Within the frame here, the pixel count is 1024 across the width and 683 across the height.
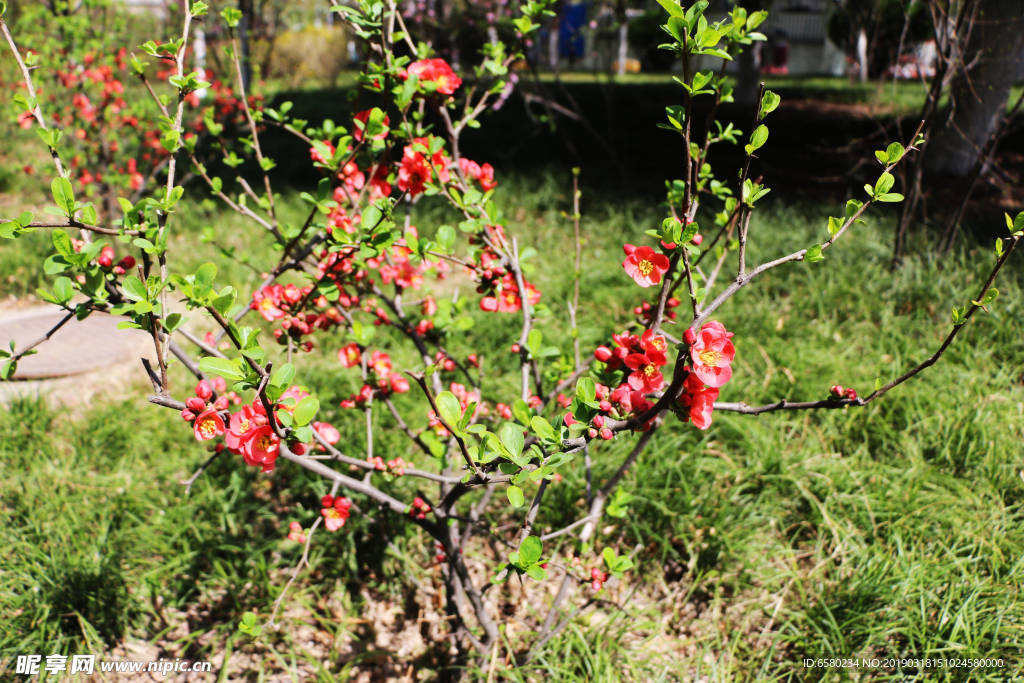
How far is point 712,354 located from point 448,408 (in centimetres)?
45

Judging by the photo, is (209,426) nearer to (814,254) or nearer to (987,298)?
(814,254)

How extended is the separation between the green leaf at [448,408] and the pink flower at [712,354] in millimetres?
400

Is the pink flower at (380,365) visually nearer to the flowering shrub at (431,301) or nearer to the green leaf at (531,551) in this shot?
the flowering shrub at (431,301)

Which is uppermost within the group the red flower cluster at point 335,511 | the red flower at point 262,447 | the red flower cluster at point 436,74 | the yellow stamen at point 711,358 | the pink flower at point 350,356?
the red flower cluster at point 436,74

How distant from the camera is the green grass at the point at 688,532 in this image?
169 cm

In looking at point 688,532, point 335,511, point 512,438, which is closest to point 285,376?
point 512,438

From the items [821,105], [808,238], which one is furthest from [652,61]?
[808,238]

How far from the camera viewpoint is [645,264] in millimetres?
1151

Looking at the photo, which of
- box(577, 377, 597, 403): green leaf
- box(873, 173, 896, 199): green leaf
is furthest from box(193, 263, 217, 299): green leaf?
box(873, 173, 896, 199): green leaf

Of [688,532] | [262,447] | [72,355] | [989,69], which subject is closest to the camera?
[262,447]

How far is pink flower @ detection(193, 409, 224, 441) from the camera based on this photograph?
1049 millimetres

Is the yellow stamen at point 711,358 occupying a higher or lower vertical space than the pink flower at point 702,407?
higher

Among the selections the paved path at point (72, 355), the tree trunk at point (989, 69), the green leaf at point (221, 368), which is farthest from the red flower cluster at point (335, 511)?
the tree trunk at point (989, 69)

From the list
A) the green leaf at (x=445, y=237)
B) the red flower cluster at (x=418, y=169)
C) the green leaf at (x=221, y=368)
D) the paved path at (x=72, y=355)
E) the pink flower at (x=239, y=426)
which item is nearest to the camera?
the green leaf at (x=221, y=368)
